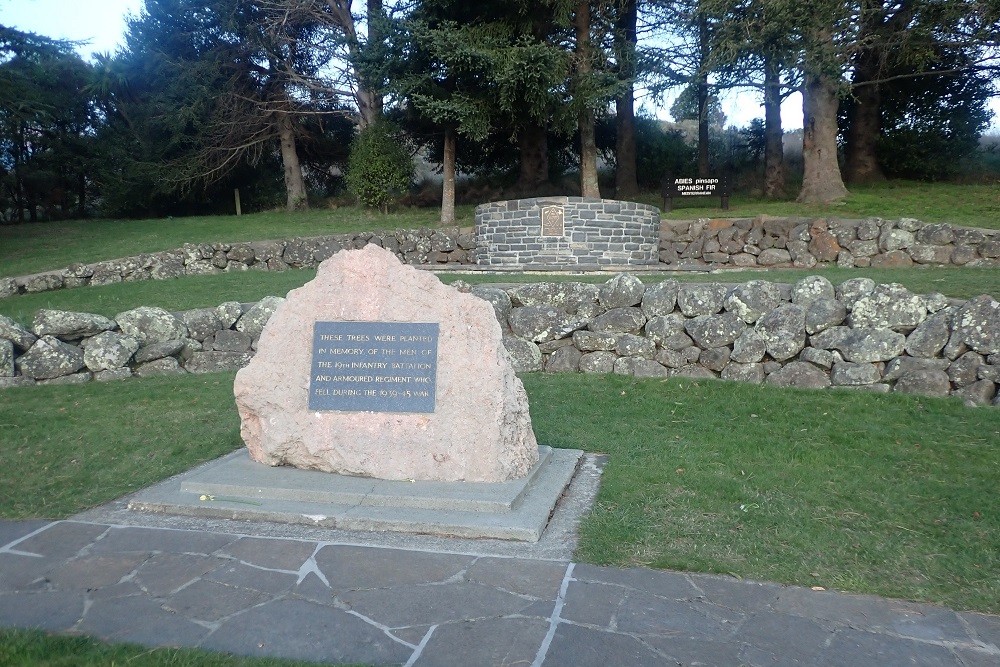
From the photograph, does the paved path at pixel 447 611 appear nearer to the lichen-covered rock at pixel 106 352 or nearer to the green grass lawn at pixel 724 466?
the green grass lawn at pixel 724 466

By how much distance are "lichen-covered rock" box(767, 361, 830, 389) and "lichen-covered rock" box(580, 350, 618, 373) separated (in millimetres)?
1619

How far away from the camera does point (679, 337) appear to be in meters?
8.20

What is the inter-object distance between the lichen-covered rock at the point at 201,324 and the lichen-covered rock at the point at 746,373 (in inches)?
226

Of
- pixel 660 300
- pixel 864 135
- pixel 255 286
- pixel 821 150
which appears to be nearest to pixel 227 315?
pixel 255 286

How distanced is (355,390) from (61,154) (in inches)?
1089

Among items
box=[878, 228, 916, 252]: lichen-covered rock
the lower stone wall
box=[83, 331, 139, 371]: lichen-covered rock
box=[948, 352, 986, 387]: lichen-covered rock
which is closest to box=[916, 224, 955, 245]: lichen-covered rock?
box=[878, 228, 916, 252]: lichen-covered rock

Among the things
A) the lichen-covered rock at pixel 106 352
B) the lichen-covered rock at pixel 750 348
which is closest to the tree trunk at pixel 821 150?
the lichen-covered rock at pixel 750 348

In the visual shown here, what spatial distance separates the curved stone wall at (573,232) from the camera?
16.7m

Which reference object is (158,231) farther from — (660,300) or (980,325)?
(980,325)

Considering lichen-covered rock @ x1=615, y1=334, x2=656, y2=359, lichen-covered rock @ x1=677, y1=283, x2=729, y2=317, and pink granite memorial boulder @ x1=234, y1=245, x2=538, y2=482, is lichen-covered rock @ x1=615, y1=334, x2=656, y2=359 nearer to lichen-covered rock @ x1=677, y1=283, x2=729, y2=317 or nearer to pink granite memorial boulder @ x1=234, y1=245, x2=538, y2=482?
lichen-covered rock @ x1=677, y1=283, x2=729, y2=317

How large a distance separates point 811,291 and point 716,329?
3.40 feet

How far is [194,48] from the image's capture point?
2630cm

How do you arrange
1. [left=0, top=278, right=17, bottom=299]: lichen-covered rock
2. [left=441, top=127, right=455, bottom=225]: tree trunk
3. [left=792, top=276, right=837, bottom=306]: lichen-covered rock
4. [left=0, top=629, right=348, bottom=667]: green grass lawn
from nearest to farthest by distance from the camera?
[left=0, top=629, right=348, bottom=667]: green grass lawn < [left=792, top=276, right=837, bottom=306]: lichen-covered rock < [left=0, top=278, right=17, bottom=299]: lichen-covered rock < [left=441, top=127, right=455, bottom=225]: tree trunk

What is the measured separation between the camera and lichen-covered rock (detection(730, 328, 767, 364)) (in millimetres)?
7895
